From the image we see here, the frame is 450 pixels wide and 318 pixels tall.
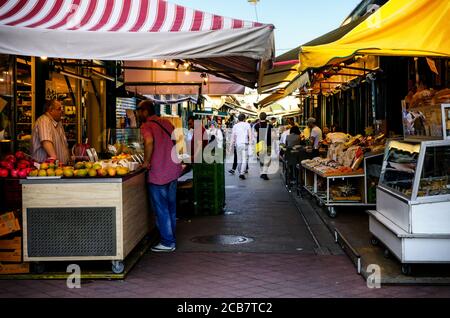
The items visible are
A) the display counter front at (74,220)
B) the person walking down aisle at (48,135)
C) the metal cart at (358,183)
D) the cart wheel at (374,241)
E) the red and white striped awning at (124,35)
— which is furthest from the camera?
the metal cart at (358,183)

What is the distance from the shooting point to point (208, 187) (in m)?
10.9

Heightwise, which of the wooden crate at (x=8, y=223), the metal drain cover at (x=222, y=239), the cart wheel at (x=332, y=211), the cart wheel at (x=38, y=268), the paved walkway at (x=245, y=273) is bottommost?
the paved walkway at (x=245, y=273)

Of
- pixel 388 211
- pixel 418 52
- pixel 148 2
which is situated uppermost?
pixel 148 2

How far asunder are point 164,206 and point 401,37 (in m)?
3.71

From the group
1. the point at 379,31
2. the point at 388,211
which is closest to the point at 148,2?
the point at 379,31

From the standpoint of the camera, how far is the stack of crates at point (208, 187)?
10.8 metres

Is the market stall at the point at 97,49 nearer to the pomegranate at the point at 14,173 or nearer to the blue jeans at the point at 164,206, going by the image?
the pomegranate at the point at 14,173

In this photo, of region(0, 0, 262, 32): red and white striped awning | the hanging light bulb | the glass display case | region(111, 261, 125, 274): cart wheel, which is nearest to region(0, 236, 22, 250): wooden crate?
region(111, 261, 125, 274): cart wheel

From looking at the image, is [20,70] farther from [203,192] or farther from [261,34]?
[261,34]

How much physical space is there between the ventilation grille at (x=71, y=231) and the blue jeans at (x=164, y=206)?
4.32 feet

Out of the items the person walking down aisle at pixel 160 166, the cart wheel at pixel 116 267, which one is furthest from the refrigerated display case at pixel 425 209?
the cart wheel at pixel 116 267

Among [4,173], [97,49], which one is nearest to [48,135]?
[4,173]

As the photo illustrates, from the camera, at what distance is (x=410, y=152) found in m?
6.69
